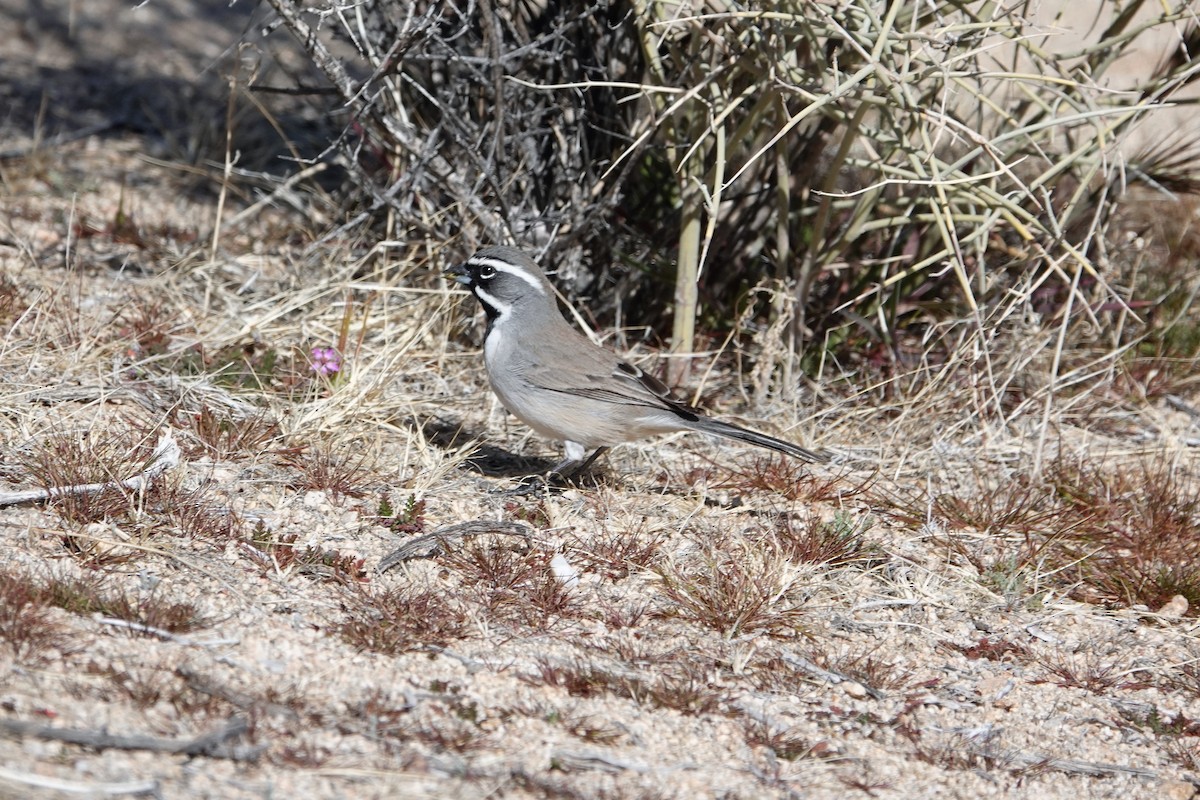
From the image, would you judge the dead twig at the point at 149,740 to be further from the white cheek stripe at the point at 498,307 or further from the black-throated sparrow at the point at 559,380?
the white cheek stripe at the point at 498,307

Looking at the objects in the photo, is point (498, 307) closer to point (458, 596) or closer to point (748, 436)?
point (748, 436)

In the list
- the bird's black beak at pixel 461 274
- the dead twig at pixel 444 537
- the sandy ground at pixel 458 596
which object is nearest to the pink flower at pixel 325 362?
the sandy ground at pixel 458 596

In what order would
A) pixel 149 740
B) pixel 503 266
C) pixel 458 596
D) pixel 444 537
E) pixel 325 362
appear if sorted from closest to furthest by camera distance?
pixel 149 740, pixel 458 596, pixel 444 537, pixel 503 266, pixel 325 362

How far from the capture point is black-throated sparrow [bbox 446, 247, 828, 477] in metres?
5.96

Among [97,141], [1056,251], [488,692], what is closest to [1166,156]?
[1056,251]

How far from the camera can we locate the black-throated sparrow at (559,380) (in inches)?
235

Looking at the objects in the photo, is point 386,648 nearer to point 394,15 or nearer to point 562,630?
point 562,630

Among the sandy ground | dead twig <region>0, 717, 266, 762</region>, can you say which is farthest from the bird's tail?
dead twig <region>0, 717, 266, 762</region>

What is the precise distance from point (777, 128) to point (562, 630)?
121 inches

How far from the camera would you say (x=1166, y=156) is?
736 cm

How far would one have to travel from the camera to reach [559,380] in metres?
6.05

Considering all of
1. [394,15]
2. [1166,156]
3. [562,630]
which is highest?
[394,15]

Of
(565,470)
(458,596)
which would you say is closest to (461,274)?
(565,470)

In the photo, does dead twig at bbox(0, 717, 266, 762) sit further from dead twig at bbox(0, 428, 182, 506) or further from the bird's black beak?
the bird's black beak
